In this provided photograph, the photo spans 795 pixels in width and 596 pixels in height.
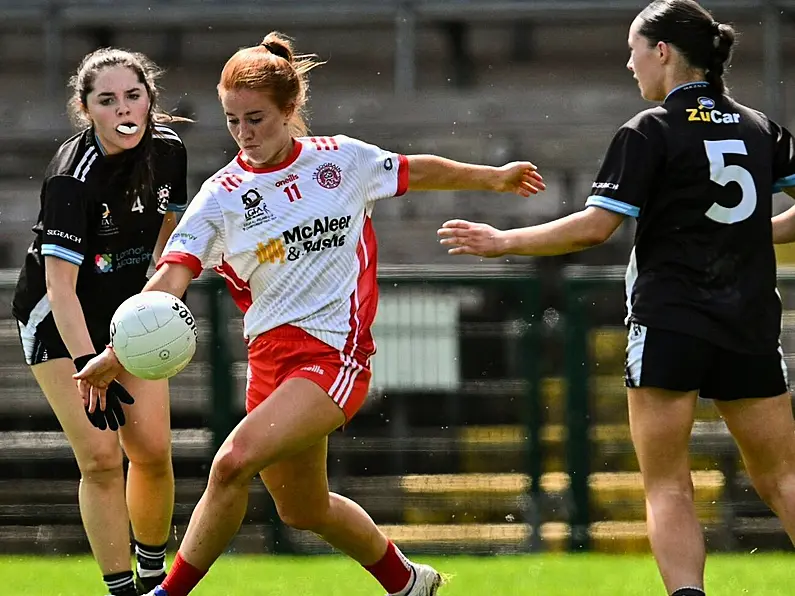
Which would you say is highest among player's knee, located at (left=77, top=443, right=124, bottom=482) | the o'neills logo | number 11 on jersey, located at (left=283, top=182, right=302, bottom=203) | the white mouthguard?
the white mouthguard

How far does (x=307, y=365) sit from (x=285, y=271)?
33cm

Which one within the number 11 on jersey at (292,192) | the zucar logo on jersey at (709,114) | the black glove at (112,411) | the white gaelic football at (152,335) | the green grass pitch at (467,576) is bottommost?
the green grass pitch at (467,576)

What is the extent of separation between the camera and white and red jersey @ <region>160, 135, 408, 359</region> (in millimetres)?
4715

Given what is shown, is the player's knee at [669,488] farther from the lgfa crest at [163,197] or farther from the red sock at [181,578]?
the lgfa crest at [163,197]

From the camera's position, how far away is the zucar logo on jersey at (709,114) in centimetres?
428

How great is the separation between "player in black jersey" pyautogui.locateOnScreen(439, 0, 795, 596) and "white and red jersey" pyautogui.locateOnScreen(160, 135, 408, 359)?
612 millimetres

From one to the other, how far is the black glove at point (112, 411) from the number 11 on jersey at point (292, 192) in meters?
0.91

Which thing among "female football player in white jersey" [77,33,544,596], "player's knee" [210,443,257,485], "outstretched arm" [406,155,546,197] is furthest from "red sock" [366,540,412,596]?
"outstretched arm" [406,155,546,197]

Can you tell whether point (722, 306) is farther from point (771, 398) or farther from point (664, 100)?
point (664, 100)

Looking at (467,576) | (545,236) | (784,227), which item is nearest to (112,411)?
(545,236)

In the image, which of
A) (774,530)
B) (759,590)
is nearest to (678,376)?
(759,590)

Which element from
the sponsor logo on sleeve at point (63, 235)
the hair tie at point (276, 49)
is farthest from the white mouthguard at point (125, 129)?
the hair tie at point (276, 49)

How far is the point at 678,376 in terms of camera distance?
13.9 ft

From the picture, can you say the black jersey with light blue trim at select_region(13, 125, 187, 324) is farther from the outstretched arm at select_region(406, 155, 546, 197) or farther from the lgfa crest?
the outstretched arm at select_region(406, 155, 546, 197)
